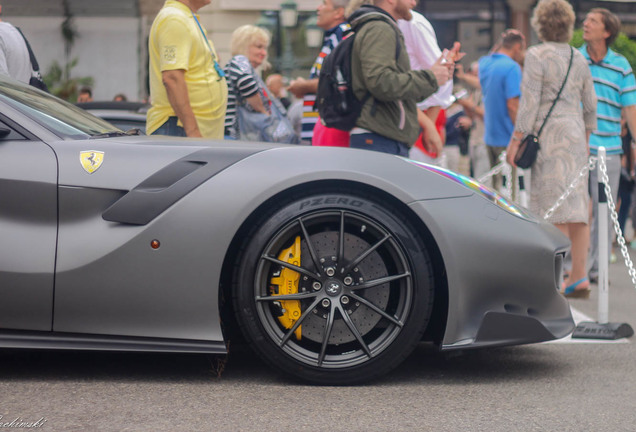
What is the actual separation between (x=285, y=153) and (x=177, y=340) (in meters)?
0.85

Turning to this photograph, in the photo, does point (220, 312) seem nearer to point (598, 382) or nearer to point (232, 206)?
point (232, 206)

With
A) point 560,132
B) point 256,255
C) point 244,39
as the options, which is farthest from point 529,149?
point 256,255

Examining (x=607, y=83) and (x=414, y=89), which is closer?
(x=414, y=89)

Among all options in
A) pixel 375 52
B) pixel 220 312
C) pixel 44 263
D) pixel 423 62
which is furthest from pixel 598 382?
pixel 423 62

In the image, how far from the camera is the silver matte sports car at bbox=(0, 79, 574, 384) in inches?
153

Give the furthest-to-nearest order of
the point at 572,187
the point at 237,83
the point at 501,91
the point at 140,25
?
the point at 140,25
the point at 501,91
the point at 237,83
the point at 572,187

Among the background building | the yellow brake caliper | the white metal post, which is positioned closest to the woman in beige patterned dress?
the white metal post

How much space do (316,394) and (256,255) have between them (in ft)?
1.89

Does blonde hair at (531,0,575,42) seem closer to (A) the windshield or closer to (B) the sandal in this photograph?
(B) the sandal

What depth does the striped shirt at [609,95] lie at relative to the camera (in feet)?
24.9

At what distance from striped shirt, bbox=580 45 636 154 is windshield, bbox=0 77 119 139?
13.9 ft

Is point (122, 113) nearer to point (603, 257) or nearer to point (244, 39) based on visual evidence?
point (244, 39)

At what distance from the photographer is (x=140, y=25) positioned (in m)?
22.8

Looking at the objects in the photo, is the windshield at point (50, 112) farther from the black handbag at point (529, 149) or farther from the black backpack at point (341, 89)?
the black handbag at point (529, 149)
